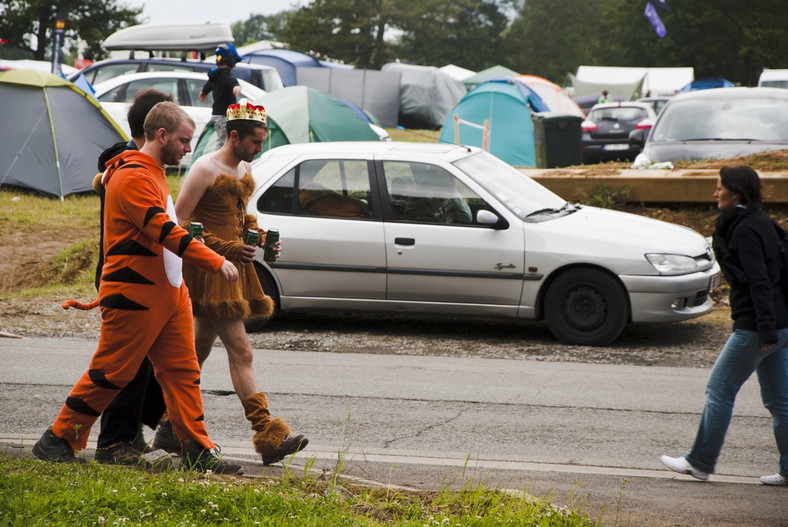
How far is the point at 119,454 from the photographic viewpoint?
4.85 m

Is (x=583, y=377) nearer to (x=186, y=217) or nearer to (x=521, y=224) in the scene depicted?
(x=521, y=224)

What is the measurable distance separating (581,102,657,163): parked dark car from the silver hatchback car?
1440cm

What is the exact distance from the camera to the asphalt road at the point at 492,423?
496 centimetres

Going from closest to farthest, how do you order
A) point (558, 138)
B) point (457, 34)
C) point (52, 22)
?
point (558, 138)
point (52, 22)
point (457, 34)

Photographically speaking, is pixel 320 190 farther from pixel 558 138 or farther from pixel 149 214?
pixel 558 138

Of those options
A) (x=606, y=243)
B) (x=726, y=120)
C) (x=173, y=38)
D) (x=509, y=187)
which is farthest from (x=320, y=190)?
(x=173, y=38)

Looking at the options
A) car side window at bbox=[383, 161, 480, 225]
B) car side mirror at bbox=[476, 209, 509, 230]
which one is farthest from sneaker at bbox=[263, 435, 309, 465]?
car side window at bbox=[383, 161, 480, 225]

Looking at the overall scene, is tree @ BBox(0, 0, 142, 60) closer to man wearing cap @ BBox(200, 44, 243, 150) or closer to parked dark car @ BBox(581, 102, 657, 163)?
parked dark car @ BBox(581, 102, 657, 163)

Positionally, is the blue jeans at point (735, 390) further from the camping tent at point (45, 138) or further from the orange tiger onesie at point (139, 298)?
the camping tent at point (45, 138)

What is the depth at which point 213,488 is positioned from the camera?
405cm

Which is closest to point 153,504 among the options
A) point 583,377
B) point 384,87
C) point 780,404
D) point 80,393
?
point 80,393

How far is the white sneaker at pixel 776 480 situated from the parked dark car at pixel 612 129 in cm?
1801

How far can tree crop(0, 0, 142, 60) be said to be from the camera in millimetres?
52906

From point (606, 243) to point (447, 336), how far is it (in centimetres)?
172
